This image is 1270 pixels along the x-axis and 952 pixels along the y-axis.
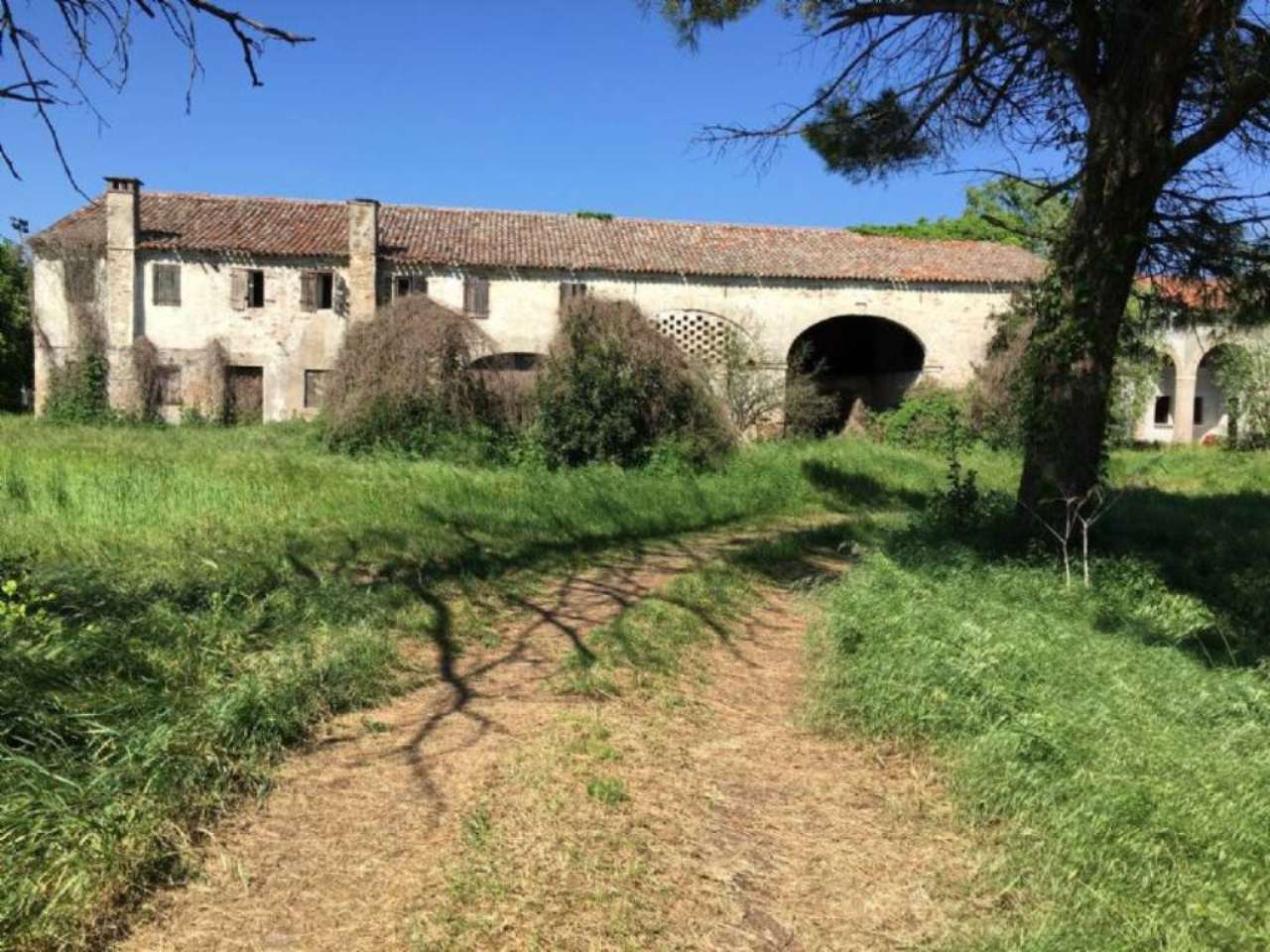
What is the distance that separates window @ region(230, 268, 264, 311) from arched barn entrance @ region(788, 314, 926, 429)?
14.0m

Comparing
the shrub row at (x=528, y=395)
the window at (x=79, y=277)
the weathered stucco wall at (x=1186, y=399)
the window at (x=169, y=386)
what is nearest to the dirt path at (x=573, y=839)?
the shrub row at (x=528, y=395)

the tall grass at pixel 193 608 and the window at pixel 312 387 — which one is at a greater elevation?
the window at pixel 312 387

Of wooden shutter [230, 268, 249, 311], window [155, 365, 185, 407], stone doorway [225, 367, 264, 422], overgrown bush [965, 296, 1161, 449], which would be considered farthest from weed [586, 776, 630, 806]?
window [155, 365, 185, 407]

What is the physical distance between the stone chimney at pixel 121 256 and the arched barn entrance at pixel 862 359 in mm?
16951

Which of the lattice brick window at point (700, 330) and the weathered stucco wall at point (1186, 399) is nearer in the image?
the lattice brick window at point (700, 330)

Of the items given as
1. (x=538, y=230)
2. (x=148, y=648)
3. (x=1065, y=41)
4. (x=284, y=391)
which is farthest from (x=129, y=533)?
(x=538, y=230)

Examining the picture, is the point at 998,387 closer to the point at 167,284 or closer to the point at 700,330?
the point at 700,330

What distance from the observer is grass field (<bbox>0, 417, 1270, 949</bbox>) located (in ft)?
9.43

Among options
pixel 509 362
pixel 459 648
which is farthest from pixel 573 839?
pixel 509 362

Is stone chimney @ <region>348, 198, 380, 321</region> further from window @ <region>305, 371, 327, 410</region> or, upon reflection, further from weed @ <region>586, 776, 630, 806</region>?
weed @ <region>586, 776, 630, 806</region>

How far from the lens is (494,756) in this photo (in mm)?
4020

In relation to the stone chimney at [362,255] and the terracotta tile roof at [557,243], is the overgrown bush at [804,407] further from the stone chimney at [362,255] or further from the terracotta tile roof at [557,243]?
the stone chimney at [362,255]

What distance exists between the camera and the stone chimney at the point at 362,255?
24.3 m

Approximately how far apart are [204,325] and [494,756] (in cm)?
2371
